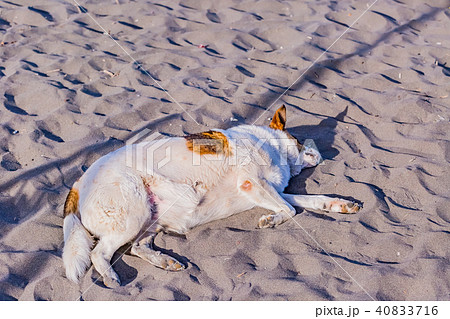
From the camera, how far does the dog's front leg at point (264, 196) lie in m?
4.37

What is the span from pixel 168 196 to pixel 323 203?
4.56 ft

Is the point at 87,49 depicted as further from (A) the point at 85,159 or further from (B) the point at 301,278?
(B) the point at 301,278

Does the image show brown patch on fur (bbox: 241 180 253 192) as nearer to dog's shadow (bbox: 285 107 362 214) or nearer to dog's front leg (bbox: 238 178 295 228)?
dog's front leg (bbox: 238 178 295 228)

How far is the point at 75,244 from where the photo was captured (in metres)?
3.90

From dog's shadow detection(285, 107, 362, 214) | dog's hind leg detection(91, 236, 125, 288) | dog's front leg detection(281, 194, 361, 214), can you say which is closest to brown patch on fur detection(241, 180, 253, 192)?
dog's front leg detection(281, 194, 361, 214)

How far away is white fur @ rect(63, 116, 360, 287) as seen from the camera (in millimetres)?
3957

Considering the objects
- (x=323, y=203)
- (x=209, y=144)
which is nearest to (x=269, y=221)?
(x=323, y=203)

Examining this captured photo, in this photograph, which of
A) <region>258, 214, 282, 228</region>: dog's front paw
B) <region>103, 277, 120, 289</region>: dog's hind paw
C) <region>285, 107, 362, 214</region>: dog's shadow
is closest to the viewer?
<region>103, 277, 120, 289</region>: dog's hind paw

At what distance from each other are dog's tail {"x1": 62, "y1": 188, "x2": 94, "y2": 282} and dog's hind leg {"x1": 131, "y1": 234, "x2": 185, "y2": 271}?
37cm

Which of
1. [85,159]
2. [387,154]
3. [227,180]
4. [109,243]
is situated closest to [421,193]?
[387,154]

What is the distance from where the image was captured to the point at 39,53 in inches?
272

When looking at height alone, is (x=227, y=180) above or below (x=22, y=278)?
above

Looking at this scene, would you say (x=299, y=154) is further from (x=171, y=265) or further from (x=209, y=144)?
(x=171, y=265)
